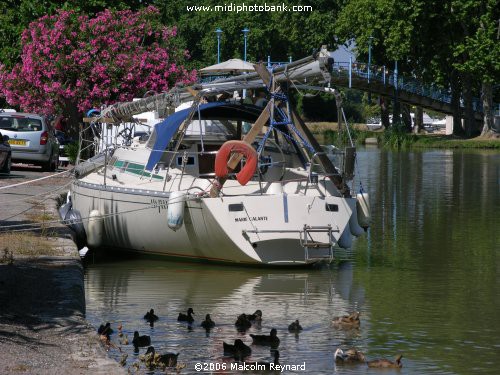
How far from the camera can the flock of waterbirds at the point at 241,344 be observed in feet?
34.9

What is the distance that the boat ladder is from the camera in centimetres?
1652

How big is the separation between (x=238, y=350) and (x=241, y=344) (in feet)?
0.26

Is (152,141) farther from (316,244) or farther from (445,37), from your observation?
(445,37)

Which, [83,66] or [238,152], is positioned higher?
[83,66]

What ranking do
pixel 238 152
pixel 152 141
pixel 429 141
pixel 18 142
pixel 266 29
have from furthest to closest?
pixel 266 29
pixel 429 141
pixel 18 142
pixel 152 141
pixel 238 152

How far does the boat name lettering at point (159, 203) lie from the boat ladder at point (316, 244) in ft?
7.08

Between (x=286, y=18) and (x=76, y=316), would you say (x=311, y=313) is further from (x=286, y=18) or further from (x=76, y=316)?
(x=286, y=18)

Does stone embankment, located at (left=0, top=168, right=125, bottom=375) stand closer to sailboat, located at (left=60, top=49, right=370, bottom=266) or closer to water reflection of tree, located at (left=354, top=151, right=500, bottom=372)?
sailboat, located at (left=60, top=49, right=370, bottom=266)

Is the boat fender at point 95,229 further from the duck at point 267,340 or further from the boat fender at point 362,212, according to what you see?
the duck at point 267,340

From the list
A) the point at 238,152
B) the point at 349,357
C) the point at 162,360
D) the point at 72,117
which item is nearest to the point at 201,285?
the point at 238,152

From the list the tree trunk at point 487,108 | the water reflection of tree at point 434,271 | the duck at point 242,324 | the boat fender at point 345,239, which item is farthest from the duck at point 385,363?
the tree trunk at point 487,108

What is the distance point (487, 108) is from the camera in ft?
258

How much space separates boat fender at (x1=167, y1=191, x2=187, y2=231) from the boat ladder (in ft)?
5.89

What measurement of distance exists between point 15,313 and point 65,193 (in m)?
13.1
